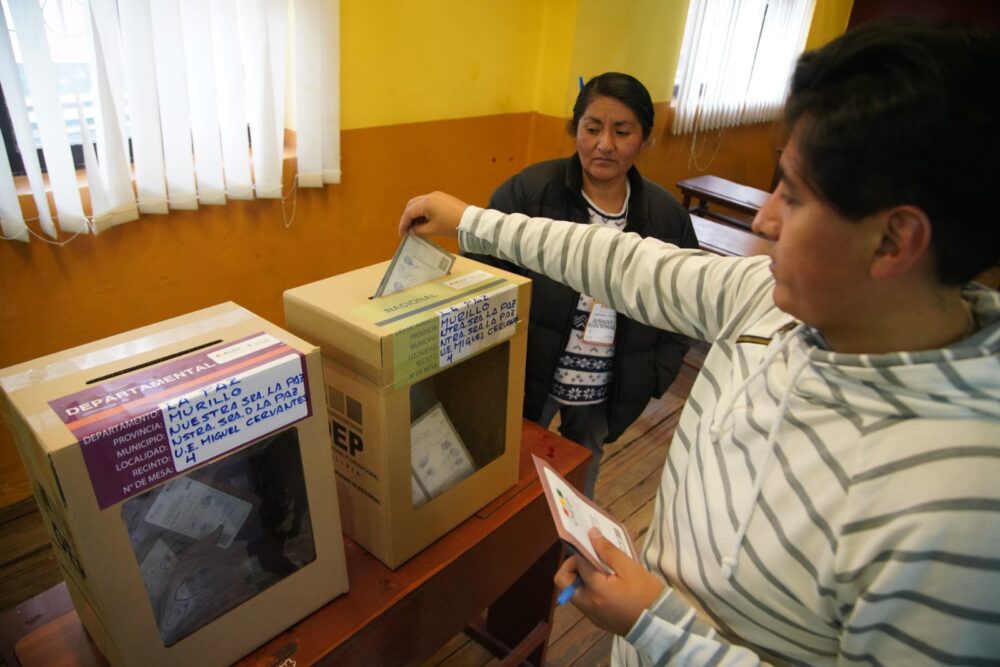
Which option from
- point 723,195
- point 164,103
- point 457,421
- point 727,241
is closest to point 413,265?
point 457,421

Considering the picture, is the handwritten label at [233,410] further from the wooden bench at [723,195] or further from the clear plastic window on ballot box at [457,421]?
the wooden bench at [723,195]

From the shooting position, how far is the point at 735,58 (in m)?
4.50

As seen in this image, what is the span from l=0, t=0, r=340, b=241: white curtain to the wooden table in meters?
1.40

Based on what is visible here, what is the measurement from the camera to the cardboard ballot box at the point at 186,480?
57 centimetres

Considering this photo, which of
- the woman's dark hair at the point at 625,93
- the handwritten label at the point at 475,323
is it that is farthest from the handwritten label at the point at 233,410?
the woman's dark hair at the point at 625,93

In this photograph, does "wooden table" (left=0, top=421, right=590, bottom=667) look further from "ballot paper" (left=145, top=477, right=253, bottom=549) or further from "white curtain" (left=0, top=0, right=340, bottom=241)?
"white curtain" (left=0, top=0, right=340, bottom=241)

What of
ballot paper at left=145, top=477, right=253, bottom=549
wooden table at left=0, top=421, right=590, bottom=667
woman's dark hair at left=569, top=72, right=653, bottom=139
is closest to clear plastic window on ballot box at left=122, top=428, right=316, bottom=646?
ballot paper at left=145, top=477, right=253, bottom=549

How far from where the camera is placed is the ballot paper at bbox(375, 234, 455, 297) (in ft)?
2.89

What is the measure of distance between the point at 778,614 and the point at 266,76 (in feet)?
7.12

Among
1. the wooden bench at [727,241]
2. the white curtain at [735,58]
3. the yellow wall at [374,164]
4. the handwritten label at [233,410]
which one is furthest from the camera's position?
the white curtain at [735,58]

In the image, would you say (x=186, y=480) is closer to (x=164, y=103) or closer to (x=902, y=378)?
(x=902, y=378)

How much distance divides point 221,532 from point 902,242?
0.76 metres

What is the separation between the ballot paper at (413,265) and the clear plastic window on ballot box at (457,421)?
0.49 feet

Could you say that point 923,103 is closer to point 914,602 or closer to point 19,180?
point 914,602
